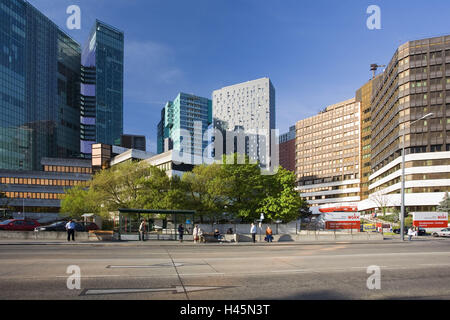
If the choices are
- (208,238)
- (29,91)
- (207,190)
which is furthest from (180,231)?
(29,91)

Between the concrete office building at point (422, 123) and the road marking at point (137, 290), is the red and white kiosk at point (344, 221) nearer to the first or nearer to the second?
the road marking at point (137, 290)

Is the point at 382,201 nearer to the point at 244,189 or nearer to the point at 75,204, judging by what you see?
the point at 244,189

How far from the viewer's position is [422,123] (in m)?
83.4

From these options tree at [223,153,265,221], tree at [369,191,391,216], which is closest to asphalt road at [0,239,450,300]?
tree at [223,153,265,221]

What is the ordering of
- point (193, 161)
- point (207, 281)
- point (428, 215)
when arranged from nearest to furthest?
1. point (207, 281)
2. point (428, 215)
3. point (193, 161)

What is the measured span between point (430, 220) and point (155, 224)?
4159 cm

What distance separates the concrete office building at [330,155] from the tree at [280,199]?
7570cm

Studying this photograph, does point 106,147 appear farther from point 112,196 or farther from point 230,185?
point 230,185

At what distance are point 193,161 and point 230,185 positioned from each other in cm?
2937

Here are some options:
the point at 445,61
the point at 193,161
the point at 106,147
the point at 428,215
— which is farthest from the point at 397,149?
the point at 106,147

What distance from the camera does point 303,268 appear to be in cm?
1291

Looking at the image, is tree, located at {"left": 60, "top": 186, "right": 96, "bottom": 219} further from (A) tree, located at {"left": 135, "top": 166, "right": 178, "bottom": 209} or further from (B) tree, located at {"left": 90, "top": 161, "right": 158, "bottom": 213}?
(A) tree, located at {"left": 135, "top": 166, "right": 178, "bottom": 209}

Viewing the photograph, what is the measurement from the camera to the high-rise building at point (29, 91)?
143 m

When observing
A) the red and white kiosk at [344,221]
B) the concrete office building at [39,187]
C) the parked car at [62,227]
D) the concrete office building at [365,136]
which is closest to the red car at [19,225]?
the parked car at [62,227]
